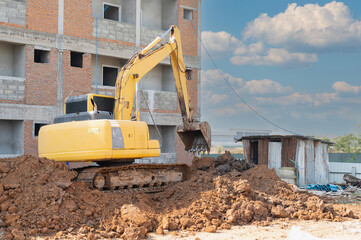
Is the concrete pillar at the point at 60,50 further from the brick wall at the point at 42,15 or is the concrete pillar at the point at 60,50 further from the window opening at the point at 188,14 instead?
the window opening at the point at 188,14

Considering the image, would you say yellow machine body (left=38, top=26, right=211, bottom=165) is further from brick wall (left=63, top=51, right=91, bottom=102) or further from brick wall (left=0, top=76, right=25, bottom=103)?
brick wall (left=63, top=51, right=91, bottom=102)

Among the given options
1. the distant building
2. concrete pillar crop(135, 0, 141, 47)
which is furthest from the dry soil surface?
the distant building

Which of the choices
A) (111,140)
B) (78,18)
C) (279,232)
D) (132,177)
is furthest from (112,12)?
(279,232)

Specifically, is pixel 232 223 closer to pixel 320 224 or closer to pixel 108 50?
pixel 320 224

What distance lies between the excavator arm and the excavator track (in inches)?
49.8

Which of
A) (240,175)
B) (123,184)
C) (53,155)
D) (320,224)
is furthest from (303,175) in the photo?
(53,155)

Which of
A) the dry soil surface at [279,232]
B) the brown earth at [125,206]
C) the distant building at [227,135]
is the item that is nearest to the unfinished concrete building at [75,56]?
the brown earth at [125,206]

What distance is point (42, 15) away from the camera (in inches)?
788

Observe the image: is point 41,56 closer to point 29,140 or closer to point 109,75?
point 109,75

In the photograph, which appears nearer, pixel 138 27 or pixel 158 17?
pixel 138 27

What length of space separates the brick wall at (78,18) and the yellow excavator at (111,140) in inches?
366

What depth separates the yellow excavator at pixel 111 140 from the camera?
34.8ft

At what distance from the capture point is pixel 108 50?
72.7 feet

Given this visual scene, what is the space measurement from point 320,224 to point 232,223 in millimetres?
2228
